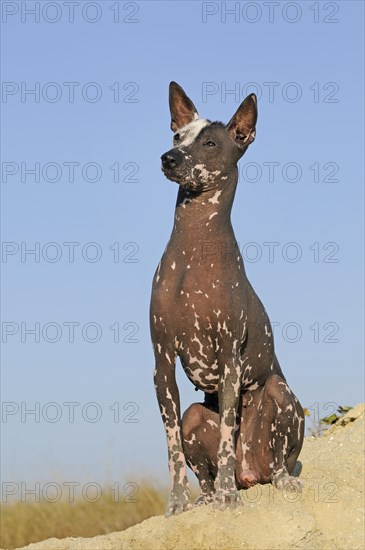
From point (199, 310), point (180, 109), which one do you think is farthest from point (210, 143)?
point (199, 310)

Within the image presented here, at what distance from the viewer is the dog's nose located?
789 centimetres

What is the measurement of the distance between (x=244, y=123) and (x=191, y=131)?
0.50 meters

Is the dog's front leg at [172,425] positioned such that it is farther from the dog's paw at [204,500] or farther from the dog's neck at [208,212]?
the dog's neck at [208,212]

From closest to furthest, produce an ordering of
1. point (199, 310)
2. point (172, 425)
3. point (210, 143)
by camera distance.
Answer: point (199, 310)
point (210, 143)
point (172, 425)

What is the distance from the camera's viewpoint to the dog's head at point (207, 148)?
8.00m

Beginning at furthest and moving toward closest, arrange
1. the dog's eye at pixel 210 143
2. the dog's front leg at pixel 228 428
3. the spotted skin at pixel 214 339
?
1. the dog's eye at pixel 210 143
2. the spotted skin at pixel 214 339
3. the dog's front leg at pixel 228 428

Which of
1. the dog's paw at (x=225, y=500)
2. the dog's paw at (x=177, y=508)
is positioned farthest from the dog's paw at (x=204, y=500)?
the dog's paw at (x=225, y=500)

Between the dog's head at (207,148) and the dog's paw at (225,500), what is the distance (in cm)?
264

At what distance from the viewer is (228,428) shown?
812cm

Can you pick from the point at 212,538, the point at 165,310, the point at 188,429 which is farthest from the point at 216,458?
the point at 165,310

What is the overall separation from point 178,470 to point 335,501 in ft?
5.30

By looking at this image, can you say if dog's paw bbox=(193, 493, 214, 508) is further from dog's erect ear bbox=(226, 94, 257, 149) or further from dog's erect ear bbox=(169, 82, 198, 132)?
dog's erect ear bbox=(169, 82, 198, 132)

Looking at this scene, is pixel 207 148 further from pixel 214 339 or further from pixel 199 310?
pixel 214 339

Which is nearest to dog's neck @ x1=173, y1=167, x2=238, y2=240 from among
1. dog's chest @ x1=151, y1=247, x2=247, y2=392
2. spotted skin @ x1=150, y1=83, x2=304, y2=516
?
spotted skin @ x1=150, y1=83, x2=304, y2=516
